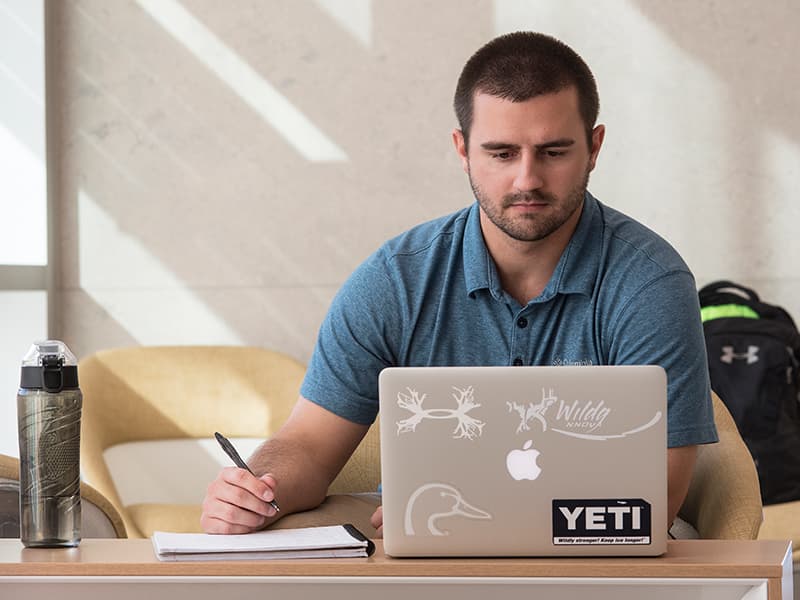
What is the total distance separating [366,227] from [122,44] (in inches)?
40.3

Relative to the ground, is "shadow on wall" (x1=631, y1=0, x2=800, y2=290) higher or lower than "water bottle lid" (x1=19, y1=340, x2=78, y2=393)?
higher

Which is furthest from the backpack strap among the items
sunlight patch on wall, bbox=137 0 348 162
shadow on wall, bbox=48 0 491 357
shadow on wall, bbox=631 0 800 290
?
sunlight patch on wall, bbox=137 0 348 162

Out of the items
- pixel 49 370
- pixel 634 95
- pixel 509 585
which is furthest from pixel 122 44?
pixel 509 585

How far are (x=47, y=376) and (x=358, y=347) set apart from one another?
760 mm

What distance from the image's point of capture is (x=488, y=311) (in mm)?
2086

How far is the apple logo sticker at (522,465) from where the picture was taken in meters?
1.30

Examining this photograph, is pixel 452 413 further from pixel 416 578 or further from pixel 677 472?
pixel 677 472

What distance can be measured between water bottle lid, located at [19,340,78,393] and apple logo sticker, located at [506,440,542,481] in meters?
0.55

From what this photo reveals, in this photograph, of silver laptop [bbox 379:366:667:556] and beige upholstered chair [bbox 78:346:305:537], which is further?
beige upholstered chair [bbox 78:346:305:537]

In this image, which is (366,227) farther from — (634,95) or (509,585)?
(509,585)

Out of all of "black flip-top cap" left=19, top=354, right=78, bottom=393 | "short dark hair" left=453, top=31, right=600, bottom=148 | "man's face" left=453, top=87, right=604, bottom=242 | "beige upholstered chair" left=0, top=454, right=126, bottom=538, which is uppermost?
"short dark hair" left=453, top=31, right=600, bottom=148

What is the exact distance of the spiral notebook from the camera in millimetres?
1328

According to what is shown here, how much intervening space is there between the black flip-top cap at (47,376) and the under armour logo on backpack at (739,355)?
2394 mm

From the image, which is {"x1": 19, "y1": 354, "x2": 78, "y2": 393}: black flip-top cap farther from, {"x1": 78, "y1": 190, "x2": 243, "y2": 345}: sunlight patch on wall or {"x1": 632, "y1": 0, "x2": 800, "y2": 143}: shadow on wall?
{"x1": 632, "y1": 0, "x2": 800, "y2": 143}: shadow on wall
